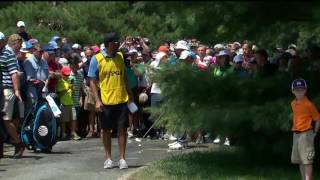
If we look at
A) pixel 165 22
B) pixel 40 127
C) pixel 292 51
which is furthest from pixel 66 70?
pixel 165 22

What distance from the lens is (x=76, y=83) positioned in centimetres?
1522

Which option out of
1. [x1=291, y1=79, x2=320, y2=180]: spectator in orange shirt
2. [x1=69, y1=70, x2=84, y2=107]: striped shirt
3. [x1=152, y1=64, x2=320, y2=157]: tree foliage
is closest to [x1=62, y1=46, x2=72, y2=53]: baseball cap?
[x1=69, y1=70, x2=84, y2=107]: striped shirt

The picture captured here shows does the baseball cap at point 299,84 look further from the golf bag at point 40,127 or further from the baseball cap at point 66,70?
the baseball cap at point 66,70

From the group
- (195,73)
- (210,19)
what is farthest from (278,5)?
(195,73)

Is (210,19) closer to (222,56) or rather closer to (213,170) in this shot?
(213,170)

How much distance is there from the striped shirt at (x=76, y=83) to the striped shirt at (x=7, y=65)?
12.8ft

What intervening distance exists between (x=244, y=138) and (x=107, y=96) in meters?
2.21

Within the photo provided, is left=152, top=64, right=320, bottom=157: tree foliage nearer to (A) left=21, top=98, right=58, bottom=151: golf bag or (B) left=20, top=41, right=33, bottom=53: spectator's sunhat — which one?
(A) left=21, top=98, right=58, bottom=151: golf bag

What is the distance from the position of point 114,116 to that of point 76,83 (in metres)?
5.05

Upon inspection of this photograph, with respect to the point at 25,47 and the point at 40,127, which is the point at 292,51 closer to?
the point at 40,127

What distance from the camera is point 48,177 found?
9.61 meters

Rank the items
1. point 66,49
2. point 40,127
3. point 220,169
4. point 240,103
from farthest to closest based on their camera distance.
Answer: point 66,49, point 40,127, point 220,169, point 240,103

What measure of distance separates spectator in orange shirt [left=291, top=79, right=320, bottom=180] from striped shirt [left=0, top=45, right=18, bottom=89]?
4.62 metres

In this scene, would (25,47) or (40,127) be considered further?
(25,47)
